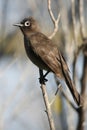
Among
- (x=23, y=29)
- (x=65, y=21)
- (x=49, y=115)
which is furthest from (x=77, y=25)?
(x=49, y=115)

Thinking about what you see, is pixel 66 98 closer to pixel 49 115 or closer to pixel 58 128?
pixel 58 128

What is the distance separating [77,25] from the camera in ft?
28.2

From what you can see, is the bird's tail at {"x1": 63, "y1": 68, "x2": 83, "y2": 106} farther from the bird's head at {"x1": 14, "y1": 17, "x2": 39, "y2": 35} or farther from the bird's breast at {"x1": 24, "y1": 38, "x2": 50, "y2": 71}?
the bird's head at {"x1": 14, "y1": 17, "x2": 39, "y2": 35}

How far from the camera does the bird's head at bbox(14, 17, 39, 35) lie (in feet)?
27.3

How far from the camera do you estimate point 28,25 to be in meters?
8.36

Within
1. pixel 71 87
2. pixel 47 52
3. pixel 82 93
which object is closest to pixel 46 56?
pixel 47 52

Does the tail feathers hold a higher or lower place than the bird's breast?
lower

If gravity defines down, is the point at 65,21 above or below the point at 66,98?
above

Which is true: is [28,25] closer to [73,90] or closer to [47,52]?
[47,52]

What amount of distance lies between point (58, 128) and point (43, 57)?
205 cm

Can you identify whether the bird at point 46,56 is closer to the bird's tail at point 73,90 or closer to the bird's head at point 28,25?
the bird's tail at point 73,90

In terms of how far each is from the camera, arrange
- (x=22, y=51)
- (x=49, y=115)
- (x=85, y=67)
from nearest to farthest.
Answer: (x=49, y=115) → (x=85, y=67) → (x=22, y=51)

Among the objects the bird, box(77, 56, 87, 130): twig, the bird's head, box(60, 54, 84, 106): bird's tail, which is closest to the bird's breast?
the bird

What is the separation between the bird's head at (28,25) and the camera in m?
8.31
